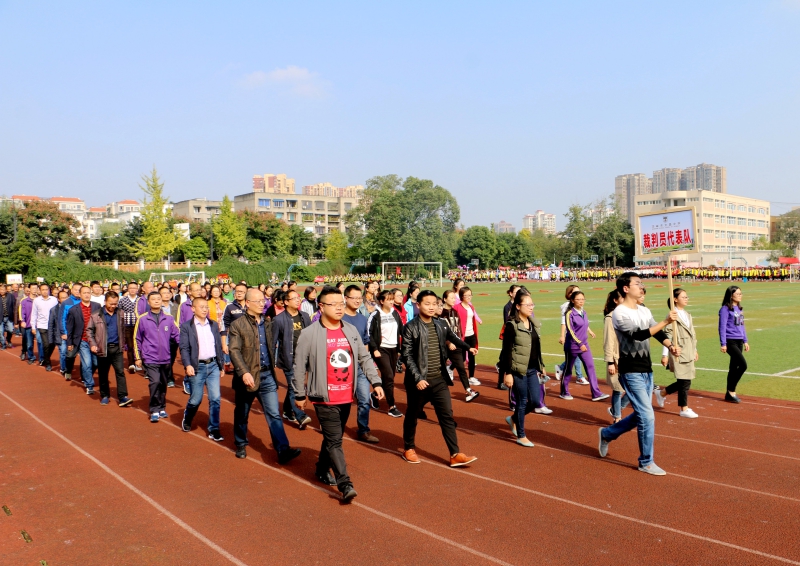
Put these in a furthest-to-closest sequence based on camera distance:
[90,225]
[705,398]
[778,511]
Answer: [90,225], [705,398], [778,511]

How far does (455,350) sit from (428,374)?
2948 mm

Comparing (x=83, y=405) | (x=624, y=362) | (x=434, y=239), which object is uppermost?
(x=434, y=239)

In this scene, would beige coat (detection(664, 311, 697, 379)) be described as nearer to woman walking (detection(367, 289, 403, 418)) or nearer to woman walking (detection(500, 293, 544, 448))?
woman walking (detection(500, 293, 544, 448))

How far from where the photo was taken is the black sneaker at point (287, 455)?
6.98 meters

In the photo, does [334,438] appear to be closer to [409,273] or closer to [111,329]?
[111,329]

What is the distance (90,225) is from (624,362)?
156533 millimetres

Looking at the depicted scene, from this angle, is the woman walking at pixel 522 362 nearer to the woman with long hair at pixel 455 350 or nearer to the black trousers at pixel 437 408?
the black trousers at pixel 437 408

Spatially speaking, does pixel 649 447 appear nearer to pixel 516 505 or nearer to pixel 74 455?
pixel 516 505

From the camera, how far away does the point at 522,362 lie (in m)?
7.48

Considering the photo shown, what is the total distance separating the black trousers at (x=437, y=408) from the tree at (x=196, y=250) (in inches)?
2536

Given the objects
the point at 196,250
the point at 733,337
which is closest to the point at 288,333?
the point at 733,337

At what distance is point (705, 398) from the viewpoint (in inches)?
404

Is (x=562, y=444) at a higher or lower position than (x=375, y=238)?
lower

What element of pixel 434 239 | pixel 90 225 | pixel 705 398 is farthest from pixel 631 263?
pixel 90 225
